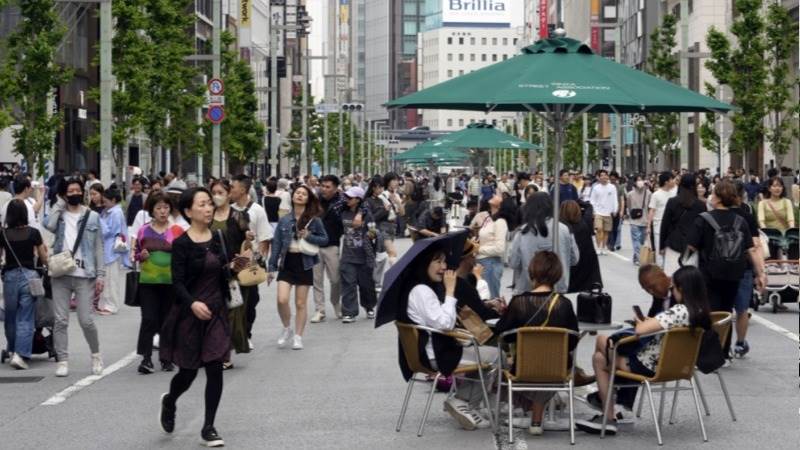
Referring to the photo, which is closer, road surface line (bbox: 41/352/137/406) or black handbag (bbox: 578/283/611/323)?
black handbag (bbox: 578/283/611/323)

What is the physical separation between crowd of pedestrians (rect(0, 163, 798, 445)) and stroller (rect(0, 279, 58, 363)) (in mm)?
44

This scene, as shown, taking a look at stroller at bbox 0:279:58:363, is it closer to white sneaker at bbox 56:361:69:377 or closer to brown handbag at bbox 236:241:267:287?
white sneaker at bbox 56:361:69:377

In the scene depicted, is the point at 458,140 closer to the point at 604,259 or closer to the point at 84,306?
the point at 604,259

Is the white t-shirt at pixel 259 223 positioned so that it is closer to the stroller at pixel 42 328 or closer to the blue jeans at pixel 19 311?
the stroller at pixel 42 328

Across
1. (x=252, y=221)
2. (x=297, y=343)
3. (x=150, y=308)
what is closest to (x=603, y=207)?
(x=297, y=343)

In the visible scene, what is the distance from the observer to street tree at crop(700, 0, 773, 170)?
5562cm

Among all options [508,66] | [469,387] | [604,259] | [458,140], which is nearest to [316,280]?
[508,66]

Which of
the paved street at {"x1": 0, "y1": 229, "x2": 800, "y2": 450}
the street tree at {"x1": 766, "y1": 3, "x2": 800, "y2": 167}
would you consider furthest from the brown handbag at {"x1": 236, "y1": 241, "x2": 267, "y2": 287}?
the street tree at {"x1": 766, "y1": 3, "x2": 800, "y2": 167}

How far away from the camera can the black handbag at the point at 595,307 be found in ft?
36.4

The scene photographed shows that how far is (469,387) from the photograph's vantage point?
36.9 feet

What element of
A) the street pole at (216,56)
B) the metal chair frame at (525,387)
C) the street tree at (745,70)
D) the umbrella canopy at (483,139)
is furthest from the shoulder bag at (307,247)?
the street tree at (745,70)

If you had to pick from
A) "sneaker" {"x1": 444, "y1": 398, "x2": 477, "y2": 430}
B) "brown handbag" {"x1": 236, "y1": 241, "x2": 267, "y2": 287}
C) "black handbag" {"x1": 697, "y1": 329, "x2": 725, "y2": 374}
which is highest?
"brown handbag" {"x1": 236, "y1": 241, "x2": 267, "y2": 287}

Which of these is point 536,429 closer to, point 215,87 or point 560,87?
point 560,87

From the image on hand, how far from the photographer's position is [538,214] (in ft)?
47.6
